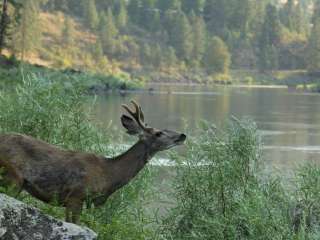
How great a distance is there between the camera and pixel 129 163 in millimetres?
10102

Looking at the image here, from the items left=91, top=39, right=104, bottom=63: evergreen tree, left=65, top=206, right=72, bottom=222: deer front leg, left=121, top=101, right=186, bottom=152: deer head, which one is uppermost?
left=121, top=101, right=186, bottom=152: deer head

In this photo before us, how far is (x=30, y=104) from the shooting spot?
1465 cm

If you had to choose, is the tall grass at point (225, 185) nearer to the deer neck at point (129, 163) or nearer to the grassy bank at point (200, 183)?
the grassy bank at point (200, 183)

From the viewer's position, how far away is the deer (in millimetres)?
8969

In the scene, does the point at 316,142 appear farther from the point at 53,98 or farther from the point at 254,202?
the point at 254,202

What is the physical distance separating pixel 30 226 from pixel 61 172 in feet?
7.25

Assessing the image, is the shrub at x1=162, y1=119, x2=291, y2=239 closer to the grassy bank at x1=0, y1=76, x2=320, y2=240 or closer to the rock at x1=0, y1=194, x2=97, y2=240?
the grassy bank at x1=0, y1=76, x2=320, y2=240

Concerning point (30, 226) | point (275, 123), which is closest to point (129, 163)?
point (30, 226)

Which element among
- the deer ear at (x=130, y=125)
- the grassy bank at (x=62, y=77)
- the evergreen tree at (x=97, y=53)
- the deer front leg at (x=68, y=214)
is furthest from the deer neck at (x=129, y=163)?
the evergreen tree at (x=97, y=53)

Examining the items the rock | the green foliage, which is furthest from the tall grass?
the rock

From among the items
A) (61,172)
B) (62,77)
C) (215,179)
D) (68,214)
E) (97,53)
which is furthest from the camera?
(97,53)

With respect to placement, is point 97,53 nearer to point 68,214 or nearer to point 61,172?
point 61,172

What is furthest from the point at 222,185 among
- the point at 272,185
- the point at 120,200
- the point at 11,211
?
the point at 11,211

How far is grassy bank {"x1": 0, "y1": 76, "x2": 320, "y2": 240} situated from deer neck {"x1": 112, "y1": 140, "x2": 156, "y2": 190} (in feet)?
2.74
